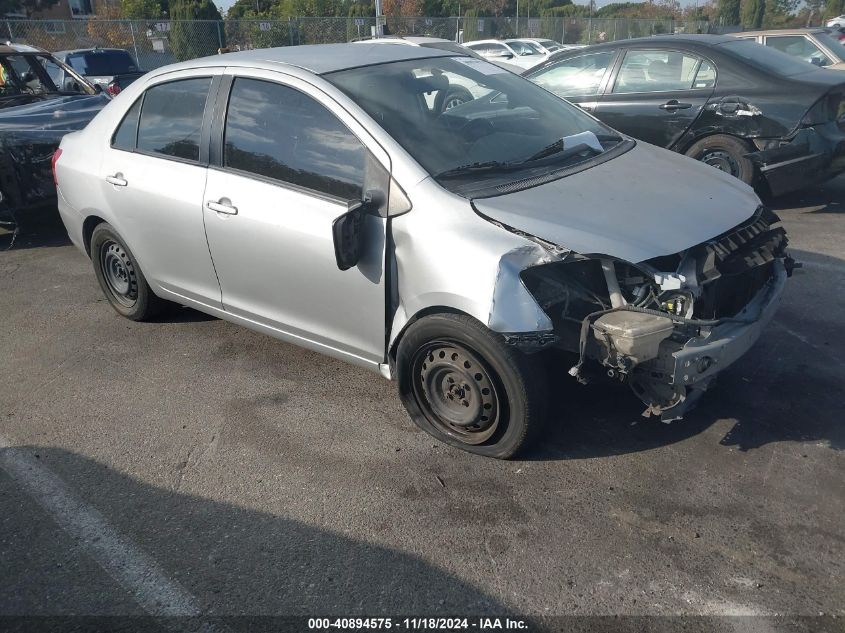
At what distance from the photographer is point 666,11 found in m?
57.9

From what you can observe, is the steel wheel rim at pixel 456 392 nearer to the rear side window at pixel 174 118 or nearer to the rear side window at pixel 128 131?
the rear side window at pixel 174 118

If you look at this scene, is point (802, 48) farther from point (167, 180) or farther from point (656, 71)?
point (167, 180)

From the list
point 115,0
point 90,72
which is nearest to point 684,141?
point 90,72

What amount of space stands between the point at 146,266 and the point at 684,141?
17.1 feet

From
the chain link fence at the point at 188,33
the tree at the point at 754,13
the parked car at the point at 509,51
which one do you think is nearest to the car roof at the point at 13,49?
the chain link fence at the point at 188,33

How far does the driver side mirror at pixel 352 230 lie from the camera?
3.31 meters

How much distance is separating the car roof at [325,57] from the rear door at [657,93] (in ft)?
11.5

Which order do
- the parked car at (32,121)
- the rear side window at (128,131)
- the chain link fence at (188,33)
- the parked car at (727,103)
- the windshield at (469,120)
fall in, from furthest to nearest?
1. the chain link fence at (188,33)
2. the parked car at (32,121)
3. the parked car at (727,103)
4. the rear side window at (128,131)
5. the windshield at (469,120)

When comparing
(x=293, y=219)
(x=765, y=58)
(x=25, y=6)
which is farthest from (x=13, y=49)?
(x=25, y=6)

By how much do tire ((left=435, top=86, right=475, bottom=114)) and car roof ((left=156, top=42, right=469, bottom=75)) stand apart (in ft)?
1.09

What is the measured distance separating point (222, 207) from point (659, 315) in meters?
2.37

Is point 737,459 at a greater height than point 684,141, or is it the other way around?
point 684,141

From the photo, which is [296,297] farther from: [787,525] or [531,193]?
[787,525]

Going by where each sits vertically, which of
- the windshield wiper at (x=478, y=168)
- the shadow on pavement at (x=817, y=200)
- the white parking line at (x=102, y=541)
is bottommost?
the white parking line at (x=102, y=541)
